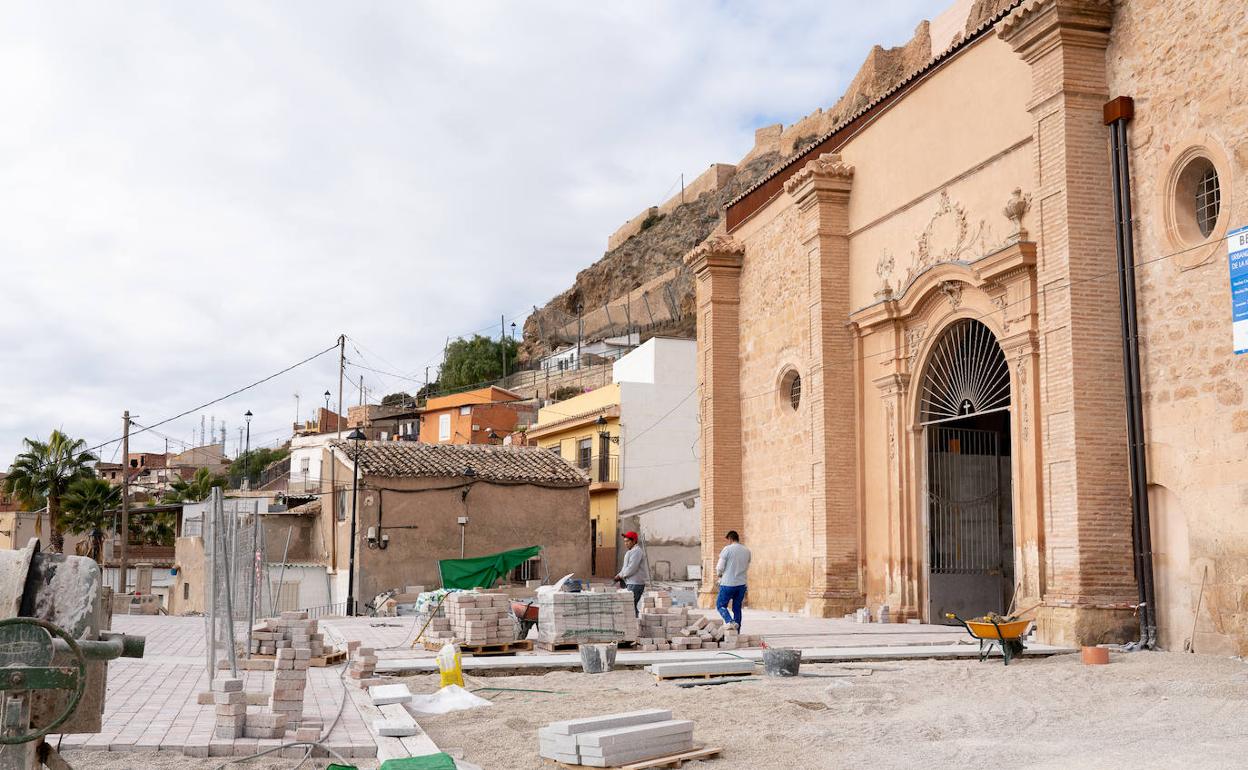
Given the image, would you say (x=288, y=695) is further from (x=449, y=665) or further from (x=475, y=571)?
(x=475, y=571)

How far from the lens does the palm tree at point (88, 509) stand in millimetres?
41656

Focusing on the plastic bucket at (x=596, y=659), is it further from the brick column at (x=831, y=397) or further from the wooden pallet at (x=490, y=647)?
the brick column at (x=831, y=397)

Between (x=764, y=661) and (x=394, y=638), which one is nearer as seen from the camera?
(x=764, y=661)

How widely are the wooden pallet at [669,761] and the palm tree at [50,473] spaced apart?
40.3m

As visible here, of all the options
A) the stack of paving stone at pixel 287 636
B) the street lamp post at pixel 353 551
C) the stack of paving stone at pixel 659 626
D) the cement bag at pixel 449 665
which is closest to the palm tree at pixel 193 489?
the street lamp post at pixel 353 551

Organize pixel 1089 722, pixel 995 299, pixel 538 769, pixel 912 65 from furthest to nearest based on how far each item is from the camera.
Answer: pixel 912 65
pixel 995 299
pixel 1089 722
pixel 538 769

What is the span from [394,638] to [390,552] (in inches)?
540

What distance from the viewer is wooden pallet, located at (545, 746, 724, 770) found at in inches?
259

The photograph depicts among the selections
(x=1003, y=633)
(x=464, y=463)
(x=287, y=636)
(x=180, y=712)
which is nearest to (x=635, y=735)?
(x=180, y=712)

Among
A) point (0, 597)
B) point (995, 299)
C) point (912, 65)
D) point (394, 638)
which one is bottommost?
point (394, 638)

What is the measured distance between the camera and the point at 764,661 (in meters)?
11.0

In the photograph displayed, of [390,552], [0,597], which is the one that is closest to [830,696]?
[0,597]

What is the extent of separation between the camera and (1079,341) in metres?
12.4

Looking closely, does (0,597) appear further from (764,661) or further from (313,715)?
(764,661)
